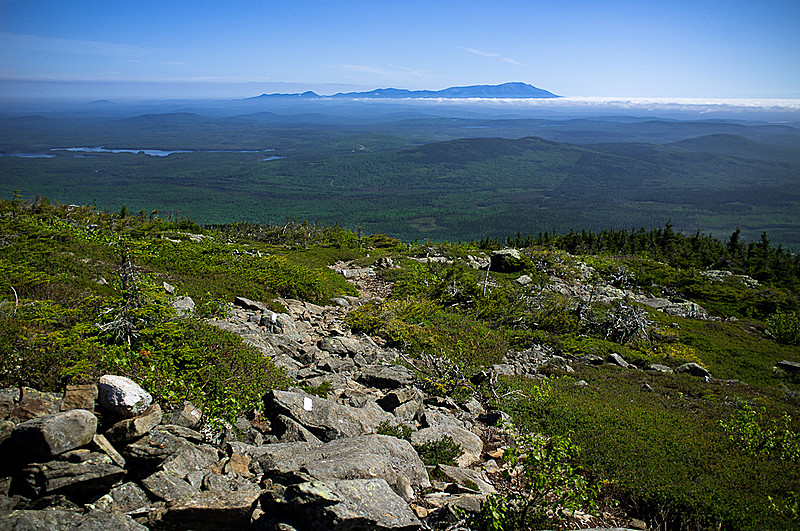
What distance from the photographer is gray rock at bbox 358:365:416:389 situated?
967 cm

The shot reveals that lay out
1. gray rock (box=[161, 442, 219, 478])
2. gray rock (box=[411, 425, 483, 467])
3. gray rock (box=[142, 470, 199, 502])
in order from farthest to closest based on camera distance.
A: gray rock (box=[411, 425, 483, 467]), gray rock (box=[161, 442, 219, 478]), gray rock (box=[142, 470, 199, 502])

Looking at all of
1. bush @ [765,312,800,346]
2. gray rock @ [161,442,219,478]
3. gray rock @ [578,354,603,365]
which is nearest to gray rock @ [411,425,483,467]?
gray rock @ [161,442,219,478]

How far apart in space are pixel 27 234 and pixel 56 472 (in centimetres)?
1294

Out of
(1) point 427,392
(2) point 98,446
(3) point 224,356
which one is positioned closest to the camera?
(2) point 98,446

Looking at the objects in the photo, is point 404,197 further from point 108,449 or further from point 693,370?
point 108,449

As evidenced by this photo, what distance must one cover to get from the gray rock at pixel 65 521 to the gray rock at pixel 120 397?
127 cm

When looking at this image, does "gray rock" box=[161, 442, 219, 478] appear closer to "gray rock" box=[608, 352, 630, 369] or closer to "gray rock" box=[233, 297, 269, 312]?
"gray rock" box=[233, 297, 269, 312]

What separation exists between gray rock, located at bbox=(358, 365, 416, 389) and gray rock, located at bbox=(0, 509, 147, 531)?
585 cm

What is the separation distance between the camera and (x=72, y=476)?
4316 mm

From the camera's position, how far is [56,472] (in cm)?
428

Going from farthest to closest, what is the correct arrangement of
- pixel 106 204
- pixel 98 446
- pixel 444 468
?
pixel 106 204 → pixel 444 468 → pixel 98 446

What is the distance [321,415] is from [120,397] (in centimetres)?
293

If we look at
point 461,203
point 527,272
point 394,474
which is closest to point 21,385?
point 394,474

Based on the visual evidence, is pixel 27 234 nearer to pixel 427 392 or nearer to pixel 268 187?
pixel 427 392
